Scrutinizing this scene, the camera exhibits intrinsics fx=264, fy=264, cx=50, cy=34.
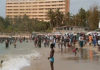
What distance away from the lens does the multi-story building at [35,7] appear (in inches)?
5797

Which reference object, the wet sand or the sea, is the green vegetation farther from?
the wet sand

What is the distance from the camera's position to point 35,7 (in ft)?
492

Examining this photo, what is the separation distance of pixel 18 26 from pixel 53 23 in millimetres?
18039

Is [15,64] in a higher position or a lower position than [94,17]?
lower

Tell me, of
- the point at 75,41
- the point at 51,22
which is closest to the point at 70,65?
the point at 75,41

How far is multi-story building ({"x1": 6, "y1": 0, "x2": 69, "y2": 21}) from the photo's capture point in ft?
483

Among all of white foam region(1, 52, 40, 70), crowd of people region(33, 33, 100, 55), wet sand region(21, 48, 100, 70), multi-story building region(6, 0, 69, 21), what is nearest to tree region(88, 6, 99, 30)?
crowd of people region(33, 33, 100, 55)

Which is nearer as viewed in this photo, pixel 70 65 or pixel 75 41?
pixel 70 65

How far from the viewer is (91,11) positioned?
68875 millimetres

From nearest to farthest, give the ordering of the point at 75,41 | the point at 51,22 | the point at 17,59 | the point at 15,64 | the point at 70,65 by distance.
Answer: the point at 70,65
the point at 15,64
the point at 17,59
the point at 75,41
the point at 51,22

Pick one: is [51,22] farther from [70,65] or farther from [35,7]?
[70,65]

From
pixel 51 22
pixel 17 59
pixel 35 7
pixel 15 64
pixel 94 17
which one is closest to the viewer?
pixel 15 64

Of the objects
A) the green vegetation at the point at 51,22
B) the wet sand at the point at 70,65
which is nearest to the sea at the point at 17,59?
the wet sand at the point at 70,65

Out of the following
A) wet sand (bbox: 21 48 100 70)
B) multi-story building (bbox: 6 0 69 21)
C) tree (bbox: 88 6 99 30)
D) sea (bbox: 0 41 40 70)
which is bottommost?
sea (bbox: 0 41 40 70)
